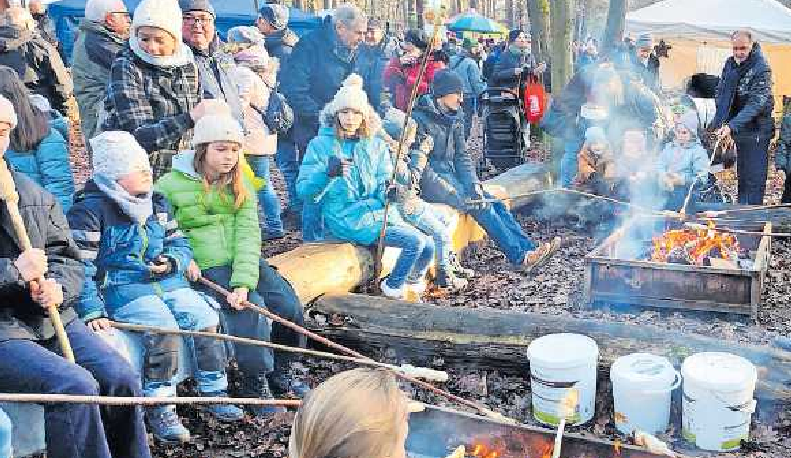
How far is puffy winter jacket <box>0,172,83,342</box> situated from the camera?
356 cm

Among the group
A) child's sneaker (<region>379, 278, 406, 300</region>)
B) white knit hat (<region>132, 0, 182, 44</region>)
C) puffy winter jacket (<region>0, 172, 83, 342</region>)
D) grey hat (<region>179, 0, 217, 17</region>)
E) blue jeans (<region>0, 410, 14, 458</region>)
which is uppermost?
grey hat (<region>179, 0, 217, 17</region>)

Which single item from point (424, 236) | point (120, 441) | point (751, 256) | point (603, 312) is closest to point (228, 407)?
point (120, 441)

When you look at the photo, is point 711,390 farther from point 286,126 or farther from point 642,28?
point 642,28

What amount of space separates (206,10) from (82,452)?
3572mm

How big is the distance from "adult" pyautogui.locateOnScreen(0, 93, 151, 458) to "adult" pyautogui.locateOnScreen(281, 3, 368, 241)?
16.0ft

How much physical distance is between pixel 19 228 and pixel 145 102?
6.21 feet

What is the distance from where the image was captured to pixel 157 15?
502 centimetres

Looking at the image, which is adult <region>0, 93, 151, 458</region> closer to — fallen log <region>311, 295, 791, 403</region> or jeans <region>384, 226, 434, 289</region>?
fallen log <region>311, 295, 791, 403</region>

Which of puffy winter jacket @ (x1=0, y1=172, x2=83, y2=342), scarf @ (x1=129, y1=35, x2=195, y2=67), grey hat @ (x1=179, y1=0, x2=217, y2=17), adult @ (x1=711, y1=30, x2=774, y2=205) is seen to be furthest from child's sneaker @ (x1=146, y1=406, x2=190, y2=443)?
adult @ (x1=711, y1=30, x2=774, y2=205)

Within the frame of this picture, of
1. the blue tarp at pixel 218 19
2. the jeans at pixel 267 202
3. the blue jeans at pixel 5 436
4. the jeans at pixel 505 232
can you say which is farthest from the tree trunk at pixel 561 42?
the blue jeans at pixel 5 436

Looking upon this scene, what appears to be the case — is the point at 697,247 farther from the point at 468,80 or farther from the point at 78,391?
the point at 468,80

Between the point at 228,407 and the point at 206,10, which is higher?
the point at 206,10

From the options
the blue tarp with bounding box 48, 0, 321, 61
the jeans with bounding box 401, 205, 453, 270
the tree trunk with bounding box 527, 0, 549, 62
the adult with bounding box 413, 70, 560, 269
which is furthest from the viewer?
the blue tarp with bounding box 48, 0, 321, 61

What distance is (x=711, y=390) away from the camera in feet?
14.3
